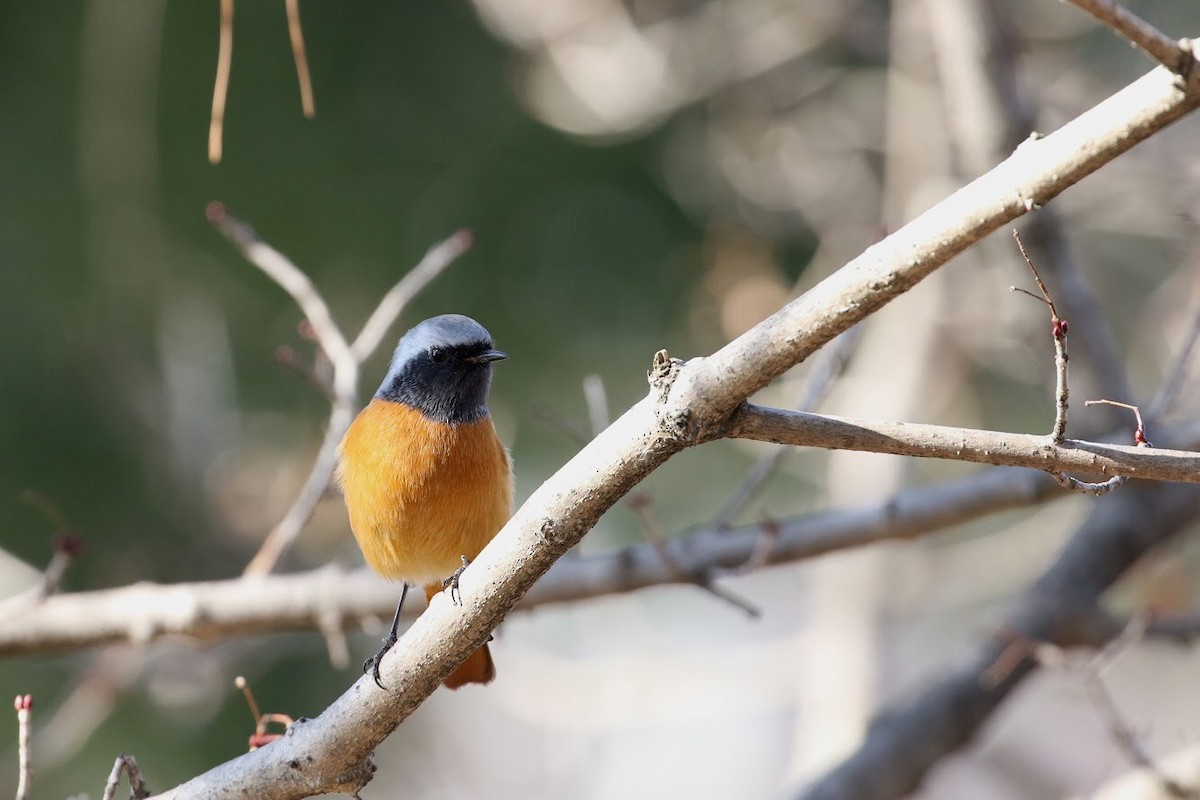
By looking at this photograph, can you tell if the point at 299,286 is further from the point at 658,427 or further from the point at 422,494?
the point at 658,427

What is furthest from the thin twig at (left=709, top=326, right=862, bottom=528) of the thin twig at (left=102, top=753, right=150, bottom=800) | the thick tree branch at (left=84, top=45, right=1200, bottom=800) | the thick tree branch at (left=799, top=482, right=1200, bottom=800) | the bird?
the thin twig at (left=102, top=753, right=150, bottom=800)

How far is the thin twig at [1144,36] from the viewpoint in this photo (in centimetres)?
150

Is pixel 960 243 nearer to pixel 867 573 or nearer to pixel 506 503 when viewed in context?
pixel 506 503

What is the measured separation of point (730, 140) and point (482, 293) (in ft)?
5.56

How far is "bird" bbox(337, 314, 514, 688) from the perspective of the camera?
3.26 metres

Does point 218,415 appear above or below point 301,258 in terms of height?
below

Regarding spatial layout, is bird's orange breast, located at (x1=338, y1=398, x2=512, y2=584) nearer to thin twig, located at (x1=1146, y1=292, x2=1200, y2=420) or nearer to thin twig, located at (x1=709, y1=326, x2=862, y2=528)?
thin twig, located at (x1=709, y1=326, x2=862, y2=528)

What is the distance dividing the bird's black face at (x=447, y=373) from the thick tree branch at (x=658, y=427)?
1.19 m

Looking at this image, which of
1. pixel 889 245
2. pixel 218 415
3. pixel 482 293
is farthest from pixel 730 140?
pixel 889 245

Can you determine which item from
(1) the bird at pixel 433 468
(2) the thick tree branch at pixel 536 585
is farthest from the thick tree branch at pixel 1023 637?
(1) the bird at pixel 433 468

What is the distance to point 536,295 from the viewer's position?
21.9 feet

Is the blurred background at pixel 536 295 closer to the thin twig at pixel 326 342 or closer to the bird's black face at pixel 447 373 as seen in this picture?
the thin twig at pixel 326 342

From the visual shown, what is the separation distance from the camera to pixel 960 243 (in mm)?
1701

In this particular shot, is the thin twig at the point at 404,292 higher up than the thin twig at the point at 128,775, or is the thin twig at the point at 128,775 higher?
the thin twig at the point at 404,292
